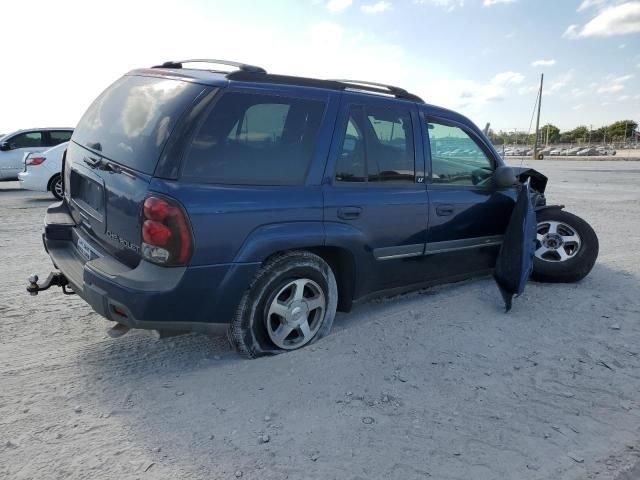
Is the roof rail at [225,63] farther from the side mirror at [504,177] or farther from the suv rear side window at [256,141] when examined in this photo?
the side mirror at [504,177]

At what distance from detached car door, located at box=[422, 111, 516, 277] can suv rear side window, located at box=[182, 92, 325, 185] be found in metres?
1.21

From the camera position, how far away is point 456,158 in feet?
14.1

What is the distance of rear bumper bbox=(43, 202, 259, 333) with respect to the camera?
2.74 metres

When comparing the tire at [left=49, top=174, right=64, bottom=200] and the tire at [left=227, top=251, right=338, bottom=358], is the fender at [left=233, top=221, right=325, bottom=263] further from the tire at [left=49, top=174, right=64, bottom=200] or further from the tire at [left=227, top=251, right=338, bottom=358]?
the tire at [left=49, top=174, right=64, bottom=200]

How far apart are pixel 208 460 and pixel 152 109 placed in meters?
2.06

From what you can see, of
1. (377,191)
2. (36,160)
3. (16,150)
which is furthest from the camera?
(16,150)

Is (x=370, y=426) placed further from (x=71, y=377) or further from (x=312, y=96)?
(x=312, y=96)

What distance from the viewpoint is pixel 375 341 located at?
3592 mm

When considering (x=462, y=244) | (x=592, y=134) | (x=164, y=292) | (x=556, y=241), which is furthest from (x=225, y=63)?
(x=592, y=134)

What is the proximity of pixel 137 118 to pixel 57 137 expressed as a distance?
39.2 ft

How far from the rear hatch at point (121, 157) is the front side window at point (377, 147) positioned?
1120 millimetres

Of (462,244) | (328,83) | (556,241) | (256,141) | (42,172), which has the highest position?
(328,83)

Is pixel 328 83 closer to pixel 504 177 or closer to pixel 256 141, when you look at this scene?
pixel 256 141

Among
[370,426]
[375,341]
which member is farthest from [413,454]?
[375,341]
